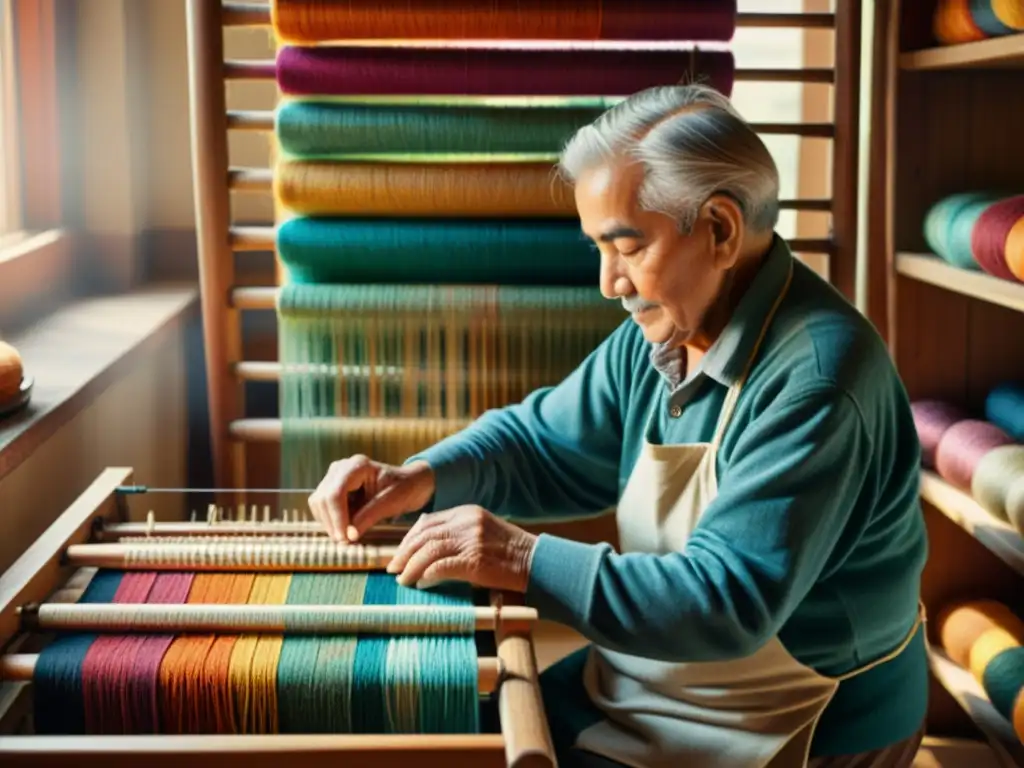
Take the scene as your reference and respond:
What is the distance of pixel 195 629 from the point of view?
119cm

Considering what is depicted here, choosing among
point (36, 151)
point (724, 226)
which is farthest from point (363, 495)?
point (36, 151)

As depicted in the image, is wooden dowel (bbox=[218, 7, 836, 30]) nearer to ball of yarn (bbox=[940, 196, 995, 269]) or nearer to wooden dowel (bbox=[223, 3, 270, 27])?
wooden dowel (bbox=[223, 3, 270, 27])

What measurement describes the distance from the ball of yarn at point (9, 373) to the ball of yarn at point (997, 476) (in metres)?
1.29

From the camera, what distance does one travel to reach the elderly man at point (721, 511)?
121cm

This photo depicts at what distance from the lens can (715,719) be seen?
4.42ft

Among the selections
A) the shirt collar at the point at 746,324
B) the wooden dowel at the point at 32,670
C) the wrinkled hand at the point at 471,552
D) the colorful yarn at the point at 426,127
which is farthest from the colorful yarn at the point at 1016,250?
the wooden dowel at the point at 32,670

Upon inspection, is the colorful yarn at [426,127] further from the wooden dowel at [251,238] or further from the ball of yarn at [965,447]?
the ball of yarn at [965,447]

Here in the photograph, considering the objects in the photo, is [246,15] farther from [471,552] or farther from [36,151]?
[471,552]

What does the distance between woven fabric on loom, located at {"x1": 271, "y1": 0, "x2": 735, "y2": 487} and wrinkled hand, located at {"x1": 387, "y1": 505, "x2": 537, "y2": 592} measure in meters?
0.82

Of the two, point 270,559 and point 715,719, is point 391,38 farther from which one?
point 715,719

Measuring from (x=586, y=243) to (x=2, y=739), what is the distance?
4.23ft

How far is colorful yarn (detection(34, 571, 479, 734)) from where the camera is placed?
1101 millimetres

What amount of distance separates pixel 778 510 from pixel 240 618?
0.50 meters

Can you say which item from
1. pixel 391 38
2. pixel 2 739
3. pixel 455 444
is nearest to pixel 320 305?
pixel 391 38
